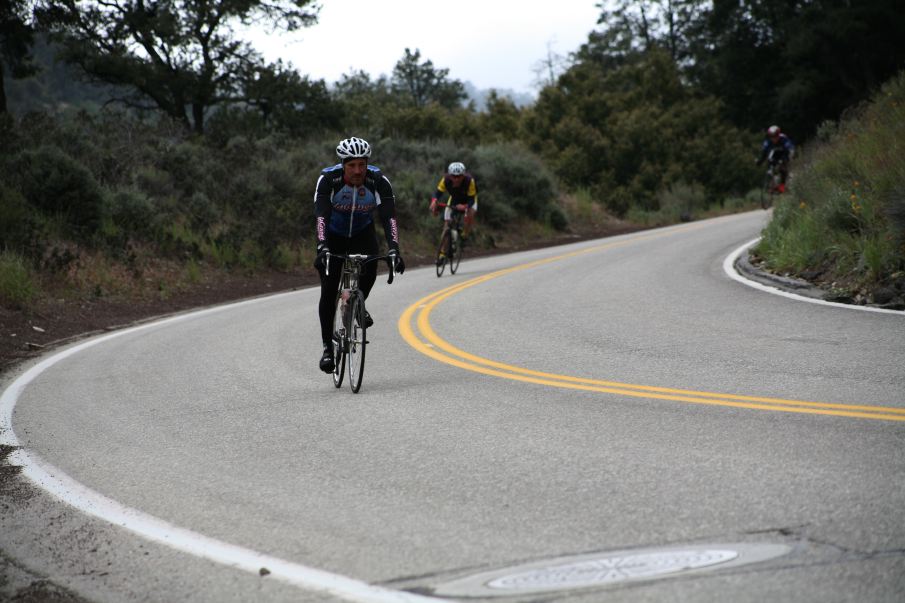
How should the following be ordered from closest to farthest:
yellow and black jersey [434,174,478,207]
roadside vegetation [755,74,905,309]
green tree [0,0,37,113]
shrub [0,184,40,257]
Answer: roadside vegetation [755,74,905,309]
shrub [0,184,40,257]
yellow and black jersey [434,174,478,207]
green tree [0,0,37,113]

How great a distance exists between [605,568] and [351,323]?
15.8 feet

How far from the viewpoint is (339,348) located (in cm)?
848

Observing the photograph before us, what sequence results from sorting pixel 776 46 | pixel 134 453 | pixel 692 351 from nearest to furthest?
pixel 134 453 → pixel 692 351 → pixel 776 46

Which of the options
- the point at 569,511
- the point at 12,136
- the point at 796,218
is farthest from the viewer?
the point at 12,136

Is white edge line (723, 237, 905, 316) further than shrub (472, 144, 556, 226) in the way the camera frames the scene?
No

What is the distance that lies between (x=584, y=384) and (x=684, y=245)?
13.8 m

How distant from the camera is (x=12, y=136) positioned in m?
19.9

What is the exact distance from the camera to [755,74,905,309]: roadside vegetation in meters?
11.2

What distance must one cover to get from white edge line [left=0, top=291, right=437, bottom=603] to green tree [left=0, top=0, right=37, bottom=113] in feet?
88.5

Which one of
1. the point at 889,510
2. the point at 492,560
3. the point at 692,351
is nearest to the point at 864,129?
the point at 692,351

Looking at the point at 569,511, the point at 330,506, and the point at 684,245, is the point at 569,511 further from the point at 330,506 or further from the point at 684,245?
the point at 684,245

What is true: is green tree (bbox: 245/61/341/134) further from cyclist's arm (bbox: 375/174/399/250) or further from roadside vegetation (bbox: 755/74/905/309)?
cyclist's arm (bbox: 375/174/399/250)

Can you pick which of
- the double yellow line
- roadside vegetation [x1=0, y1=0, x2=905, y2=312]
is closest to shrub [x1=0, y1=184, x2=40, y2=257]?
roadside vegetation [x1=0, y1=0, x2=905, y2=312]

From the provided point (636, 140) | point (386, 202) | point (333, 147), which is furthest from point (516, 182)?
point (386, 202)
